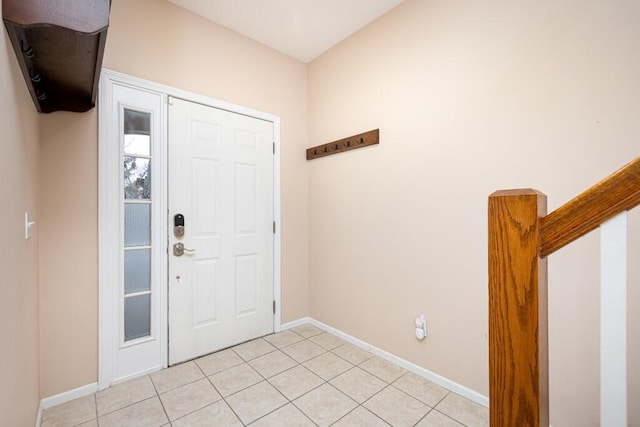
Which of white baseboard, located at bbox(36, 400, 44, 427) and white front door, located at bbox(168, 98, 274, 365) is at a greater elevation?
white front door, located at bbox(168, 98, 274, 365)

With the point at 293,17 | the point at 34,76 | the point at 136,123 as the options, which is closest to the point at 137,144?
the point at 136,123

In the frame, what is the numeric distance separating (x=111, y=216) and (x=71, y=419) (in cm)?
122

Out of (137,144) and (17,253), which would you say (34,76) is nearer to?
(137,144)

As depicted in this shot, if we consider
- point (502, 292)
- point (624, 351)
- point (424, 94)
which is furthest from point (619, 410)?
point (424, 94)

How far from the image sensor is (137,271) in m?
2.11

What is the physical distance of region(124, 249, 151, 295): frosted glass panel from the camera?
2068 millimetres

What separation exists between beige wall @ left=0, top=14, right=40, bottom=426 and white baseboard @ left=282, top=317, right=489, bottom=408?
1918 millimetres

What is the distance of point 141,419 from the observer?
1.67 metres

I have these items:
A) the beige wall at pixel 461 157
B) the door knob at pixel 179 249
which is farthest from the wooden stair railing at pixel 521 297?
the door knob at pixel 179 249

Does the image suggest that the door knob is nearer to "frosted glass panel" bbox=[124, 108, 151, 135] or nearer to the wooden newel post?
"frosted glass panel" bbox=[124, 108, 151, 135]

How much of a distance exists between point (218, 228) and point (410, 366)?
1.91 meters

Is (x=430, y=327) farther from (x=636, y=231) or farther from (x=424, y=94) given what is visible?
(x=424, y=94)

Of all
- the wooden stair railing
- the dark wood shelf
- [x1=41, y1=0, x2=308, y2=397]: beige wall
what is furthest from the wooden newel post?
[x1=41, y1=0, x2=308, y2=397]: beige wall

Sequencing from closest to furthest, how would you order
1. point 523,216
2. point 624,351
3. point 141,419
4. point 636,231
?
point 624,351
point 523,216
point 636,231
point 141,419
